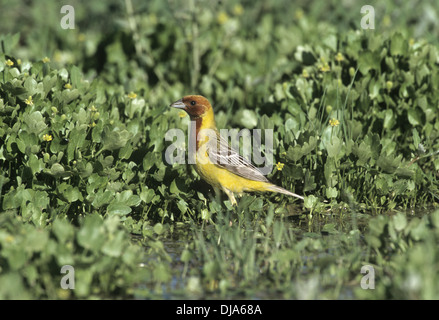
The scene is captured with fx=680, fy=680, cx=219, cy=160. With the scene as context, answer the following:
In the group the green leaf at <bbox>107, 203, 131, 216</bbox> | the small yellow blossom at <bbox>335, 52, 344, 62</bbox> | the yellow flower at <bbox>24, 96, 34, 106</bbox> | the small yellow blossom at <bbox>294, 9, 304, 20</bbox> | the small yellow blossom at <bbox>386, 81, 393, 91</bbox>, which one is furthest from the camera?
the small yellow blossom at <bbox>294, 9, 304, 20</bbox>

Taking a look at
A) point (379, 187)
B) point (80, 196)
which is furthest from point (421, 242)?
point (80, 196)

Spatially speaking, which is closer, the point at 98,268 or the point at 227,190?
the point at 98,268

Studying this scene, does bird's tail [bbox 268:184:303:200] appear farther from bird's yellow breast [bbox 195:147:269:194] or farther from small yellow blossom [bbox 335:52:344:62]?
small yellow blossom [bbox 335:52:344:62]

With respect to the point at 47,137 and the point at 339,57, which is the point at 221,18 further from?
the point at 47,137

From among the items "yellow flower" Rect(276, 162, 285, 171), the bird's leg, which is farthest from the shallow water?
"yellow flower" Rect(276, 162, 285, 171)

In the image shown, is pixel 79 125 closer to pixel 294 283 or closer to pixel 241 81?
pixel 294 283

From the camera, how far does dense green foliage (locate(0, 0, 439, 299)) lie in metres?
4.07

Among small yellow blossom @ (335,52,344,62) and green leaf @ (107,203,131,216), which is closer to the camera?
green leaf @ (107,203,131,216)

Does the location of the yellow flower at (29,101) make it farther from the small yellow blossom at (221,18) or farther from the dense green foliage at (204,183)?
the small yellow blossom at (221,18)

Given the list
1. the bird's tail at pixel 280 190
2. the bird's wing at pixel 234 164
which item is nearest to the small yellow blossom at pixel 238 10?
the bird's wing at pixel 234 164

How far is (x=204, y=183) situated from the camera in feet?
20.4

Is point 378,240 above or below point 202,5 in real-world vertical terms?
below
